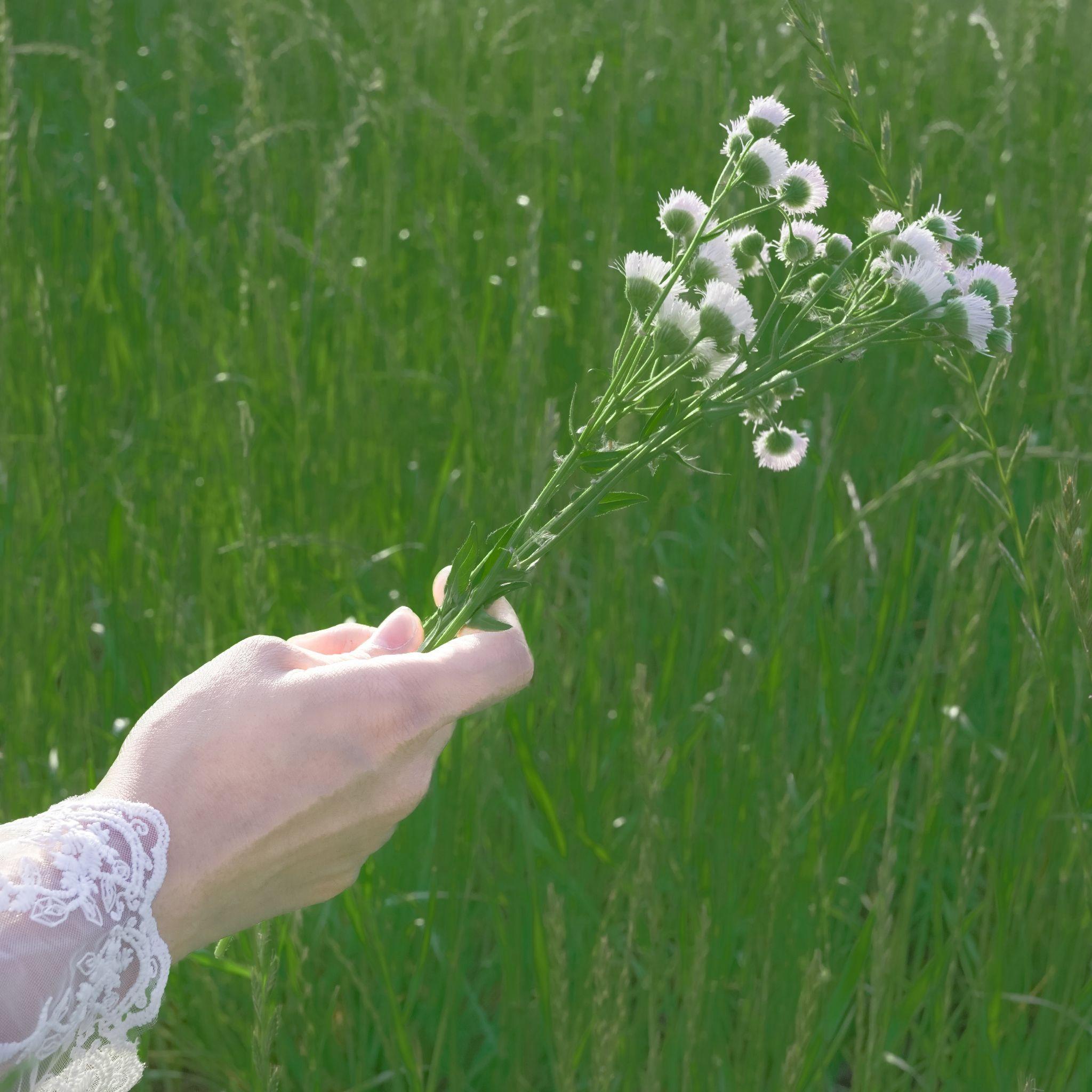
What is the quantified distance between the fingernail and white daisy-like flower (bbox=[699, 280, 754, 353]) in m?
0.29

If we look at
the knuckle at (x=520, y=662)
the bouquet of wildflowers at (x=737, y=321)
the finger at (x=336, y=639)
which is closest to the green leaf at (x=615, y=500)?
the bouquet of wildflowers at (x=737, y=321)

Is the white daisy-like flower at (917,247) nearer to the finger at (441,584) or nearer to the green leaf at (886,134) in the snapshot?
the green leaf at (886,134)

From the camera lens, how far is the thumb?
85cm

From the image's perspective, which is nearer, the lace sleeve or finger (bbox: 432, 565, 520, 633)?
the lace sleeve

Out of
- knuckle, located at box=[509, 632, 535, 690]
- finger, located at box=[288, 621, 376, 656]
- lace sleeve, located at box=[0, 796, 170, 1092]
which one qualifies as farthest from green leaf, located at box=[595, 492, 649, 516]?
lace sleeve, located at box=[0, 796, 170, 1092]

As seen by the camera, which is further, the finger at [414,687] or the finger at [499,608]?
the finger at [499,608]

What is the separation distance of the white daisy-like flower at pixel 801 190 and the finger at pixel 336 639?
0.44 m

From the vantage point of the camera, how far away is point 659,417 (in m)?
0.81

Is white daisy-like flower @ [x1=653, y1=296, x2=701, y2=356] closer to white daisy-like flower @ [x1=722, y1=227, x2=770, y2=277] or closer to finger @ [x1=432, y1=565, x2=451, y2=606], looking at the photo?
white daisy-like flower @ [x1=722, y1=227, x2=770, y2=277]

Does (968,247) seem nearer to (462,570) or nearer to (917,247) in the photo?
(917,247)

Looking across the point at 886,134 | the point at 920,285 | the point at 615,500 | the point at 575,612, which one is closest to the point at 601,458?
the point at 615,500

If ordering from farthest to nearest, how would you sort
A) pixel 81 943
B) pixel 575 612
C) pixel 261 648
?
pixel 575 612 → pixel 261 648 → pixel 81 943

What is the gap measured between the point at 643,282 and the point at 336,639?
357 mm

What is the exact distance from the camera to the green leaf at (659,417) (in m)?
0.81
